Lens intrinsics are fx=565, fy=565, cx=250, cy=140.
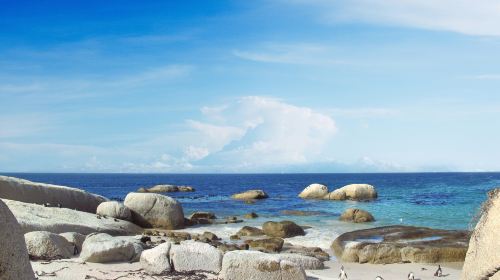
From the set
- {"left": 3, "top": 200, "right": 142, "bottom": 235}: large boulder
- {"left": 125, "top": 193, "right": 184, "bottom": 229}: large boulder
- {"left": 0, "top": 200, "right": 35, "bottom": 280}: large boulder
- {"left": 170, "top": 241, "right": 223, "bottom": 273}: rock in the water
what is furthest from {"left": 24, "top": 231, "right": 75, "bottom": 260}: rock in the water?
{"left": 125, "top": 193, "right": 184, "bottom": 229}: large boulder

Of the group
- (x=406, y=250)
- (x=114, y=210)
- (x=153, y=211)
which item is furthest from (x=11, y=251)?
(x=153, y=211)

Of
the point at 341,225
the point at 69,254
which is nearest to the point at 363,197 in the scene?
the point at 341,225

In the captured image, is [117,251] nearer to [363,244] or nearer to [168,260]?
[168,260]

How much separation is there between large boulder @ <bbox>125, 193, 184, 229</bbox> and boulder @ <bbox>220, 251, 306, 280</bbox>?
1794 cm

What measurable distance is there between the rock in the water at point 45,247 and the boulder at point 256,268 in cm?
523

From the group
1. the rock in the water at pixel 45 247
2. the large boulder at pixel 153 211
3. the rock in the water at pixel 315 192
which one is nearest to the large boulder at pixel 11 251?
the rock in the water at pixel 45 247

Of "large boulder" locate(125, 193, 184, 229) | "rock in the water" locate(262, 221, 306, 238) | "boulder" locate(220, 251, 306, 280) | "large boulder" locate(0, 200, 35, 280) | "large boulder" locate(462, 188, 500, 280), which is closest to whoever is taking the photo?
"large boulder" locate(0, 200, 35, 280)

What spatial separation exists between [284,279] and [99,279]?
4.91 meters

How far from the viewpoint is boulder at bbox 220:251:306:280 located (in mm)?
15344

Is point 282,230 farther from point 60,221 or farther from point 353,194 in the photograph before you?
point 353,194

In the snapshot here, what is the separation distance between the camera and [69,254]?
691 inches

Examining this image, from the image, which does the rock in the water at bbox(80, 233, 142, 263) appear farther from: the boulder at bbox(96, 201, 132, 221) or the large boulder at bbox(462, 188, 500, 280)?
the boulder at bbox(96, 201, 132, 221)

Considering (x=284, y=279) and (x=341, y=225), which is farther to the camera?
(x=341, y=225)

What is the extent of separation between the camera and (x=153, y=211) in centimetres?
3309
